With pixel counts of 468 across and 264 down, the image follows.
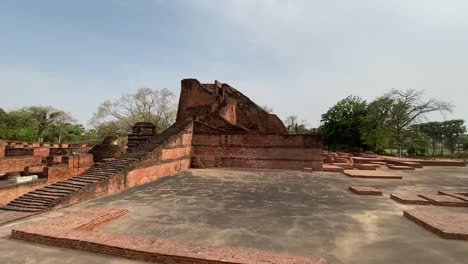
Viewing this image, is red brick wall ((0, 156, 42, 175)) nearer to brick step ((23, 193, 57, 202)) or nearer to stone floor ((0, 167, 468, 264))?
brick step ((23, 193, 57, 202))

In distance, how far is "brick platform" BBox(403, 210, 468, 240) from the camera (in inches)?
165

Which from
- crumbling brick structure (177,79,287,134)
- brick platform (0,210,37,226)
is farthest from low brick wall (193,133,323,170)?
brick platform (0,210,37,226)

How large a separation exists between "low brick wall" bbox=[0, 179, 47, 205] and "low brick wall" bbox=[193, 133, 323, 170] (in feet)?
21.1

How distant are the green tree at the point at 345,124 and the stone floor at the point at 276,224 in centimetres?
2098

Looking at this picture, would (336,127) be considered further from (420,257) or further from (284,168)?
(420,257)

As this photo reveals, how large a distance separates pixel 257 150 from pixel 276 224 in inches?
352

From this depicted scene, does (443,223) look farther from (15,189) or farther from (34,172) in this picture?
(34,172)

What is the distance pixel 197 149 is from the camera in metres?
14.0

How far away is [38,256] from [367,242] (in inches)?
173

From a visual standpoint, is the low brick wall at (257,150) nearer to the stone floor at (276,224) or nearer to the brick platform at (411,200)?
the stone floor at (276,224)

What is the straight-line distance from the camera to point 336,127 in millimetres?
30109

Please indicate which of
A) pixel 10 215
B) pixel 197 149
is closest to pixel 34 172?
pixel 10 215

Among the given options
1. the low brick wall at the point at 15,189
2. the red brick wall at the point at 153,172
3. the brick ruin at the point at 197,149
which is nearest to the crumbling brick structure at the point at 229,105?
the brick ruin at the point at 197,149

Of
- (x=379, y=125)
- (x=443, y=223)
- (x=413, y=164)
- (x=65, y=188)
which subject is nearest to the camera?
(x=443, y=223)
